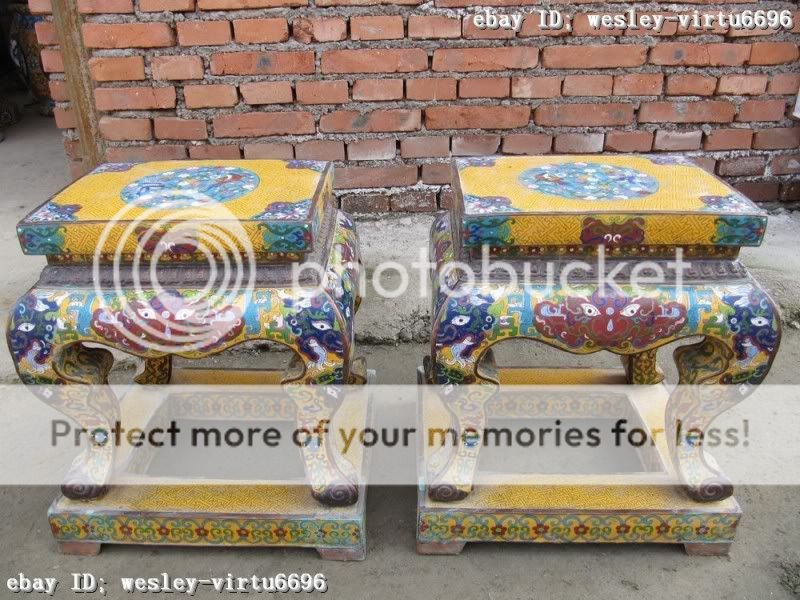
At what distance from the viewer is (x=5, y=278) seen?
3.02 meters

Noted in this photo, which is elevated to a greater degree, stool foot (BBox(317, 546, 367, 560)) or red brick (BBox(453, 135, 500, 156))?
red brick (BBox(453, 135, 500, 156))

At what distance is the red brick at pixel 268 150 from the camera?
2.97m

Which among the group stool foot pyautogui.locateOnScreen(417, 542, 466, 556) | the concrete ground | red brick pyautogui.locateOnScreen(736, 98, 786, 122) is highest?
red brick pyautogui.locateOnScreen(736, 98, 786, 122)

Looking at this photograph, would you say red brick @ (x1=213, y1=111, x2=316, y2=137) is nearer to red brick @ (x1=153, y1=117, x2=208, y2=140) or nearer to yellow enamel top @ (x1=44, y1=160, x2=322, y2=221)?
red brick @ (x1=153, y1=117, x2=208, y2=140)

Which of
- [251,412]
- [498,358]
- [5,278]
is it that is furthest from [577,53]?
[5,278]

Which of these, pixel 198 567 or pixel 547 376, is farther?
pixel 547 376

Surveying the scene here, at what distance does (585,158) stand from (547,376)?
75cm

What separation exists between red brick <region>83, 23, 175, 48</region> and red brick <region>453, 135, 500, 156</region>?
3.90ft

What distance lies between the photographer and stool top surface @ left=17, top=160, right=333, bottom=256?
163 centimetres

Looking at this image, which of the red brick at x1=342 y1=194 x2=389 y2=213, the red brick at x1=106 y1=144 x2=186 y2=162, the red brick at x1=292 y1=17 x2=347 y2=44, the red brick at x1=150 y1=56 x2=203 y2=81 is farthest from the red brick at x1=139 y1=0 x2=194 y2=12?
the red brick at x1=342 y1=194 x2=389 y2=213

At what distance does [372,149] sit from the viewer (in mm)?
2990

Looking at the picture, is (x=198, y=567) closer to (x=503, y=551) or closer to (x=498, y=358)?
(x=503, y=551)

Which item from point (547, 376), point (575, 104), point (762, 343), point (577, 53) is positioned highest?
point (577, 53)

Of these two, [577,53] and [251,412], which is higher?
[577,53]
